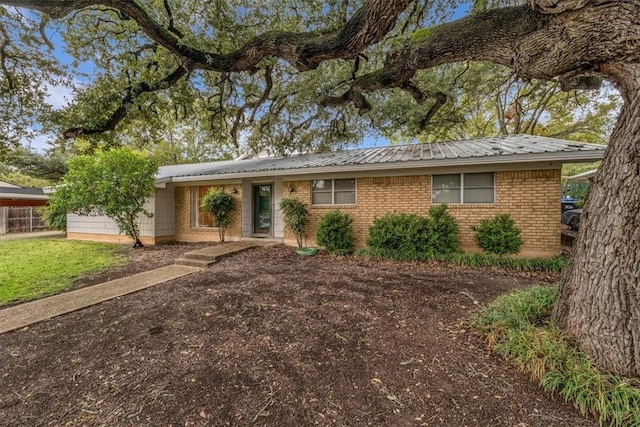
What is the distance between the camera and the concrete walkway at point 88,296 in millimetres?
3959

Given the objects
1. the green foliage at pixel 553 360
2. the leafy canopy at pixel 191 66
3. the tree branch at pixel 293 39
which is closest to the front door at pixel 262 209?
the leafy canopy at pixel 191 66

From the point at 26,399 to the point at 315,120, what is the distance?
11.9 m

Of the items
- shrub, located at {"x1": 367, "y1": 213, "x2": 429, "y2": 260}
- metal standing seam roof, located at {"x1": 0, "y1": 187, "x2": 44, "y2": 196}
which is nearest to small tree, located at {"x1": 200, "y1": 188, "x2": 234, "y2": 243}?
shrub, located at {"x1": 367, "y1": 213, "x2": 429, "y2": 260}

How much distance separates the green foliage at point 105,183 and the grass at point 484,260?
324 inches

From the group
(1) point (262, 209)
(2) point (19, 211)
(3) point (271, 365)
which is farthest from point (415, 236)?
(2) point (19, 211)

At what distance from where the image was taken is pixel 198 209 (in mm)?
11117

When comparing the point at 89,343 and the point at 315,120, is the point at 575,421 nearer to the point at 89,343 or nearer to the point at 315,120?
the point at 89,343

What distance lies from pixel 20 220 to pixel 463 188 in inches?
935

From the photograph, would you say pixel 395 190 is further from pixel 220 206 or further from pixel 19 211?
pixel 19 211

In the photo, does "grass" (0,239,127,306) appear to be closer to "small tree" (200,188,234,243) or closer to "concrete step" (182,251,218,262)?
"concrete step" (182,251,218,262)

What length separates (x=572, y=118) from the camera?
16016 mm

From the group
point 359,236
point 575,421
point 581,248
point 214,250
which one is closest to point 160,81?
point 214,250

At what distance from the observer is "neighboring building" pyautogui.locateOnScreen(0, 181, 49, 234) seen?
1564 cm

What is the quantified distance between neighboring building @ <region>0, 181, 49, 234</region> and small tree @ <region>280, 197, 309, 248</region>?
56.6 feet
